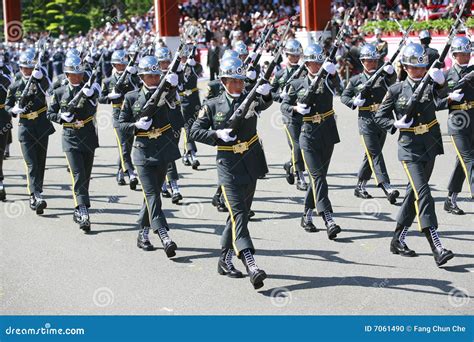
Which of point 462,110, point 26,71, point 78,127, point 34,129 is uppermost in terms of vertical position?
point 26,71

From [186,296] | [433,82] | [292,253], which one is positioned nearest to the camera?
[186,296]

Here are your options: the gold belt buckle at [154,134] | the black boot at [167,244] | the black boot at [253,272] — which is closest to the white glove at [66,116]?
the gold belt buckle at [154,134]

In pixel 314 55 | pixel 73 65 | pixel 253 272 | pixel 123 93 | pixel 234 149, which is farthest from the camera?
pixel 123 93

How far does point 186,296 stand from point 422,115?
301cm

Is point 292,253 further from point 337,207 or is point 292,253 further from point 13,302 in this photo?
point 13,302

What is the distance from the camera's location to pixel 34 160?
11.7m

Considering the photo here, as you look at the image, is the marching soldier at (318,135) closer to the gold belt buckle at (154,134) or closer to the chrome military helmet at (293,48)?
the chrome military helmet at (293,48)

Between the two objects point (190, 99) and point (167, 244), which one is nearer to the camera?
point (167, 244)

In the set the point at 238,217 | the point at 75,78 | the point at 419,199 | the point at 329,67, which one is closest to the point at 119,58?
the point at 75,78

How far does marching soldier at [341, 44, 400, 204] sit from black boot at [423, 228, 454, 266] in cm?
277

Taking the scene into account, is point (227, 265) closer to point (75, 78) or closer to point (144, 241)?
point (144, 241)

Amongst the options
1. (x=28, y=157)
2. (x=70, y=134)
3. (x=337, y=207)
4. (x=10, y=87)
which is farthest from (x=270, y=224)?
(x=10, y=87)

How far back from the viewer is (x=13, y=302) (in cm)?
767

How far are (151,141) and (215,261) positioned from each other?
1.47 meters
